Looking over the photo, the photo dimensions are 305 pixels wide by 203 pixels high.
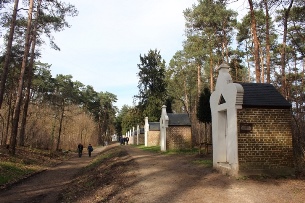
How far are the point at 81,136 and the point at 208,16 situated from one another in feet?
113

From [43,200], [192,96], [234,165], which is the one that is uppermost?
[192,96]

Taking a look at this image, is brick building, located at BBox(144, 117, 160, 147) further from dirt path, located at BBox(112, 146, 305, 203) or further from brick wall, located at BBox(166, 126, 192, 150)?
dirt path, located at BBox(112, 146, 305, 203)

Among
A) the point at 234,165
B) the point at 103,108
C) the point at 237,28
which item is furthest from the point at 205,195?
the point at 103,108

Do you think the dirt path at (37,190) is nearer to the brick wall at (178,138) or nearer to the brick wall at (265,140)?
the brick wall at (265,140)

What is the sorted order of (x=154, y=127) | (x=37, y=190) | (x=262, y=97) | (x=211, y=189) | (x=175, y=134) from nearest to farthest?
(x=211, y=189) → (x=262, y=97) → (x=37, y=190) → (x=175, y=134) → (x=154, y=127)

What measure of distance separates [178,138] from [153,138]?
13.6 m

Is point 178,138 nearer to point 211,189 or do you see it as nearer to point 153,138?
point 153,138

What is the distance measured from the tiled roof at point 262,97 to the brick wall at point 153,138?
2910 centimetres

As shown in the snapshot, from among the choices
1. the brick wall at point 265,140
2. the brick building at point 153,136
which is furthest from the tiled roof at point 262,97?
the brick building at point 153,136

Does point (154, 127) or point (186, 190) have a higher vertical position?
point (154, 127)

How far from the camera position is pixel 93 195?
33.7 ft

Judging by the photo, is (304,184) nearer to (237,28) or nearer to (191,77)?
(237,28)

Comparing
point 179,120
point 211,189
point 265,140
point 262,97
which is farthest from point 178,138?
point 211,189

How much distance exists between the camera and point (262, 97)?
11.2 m
